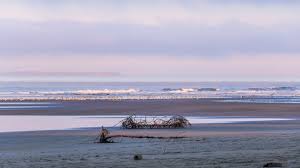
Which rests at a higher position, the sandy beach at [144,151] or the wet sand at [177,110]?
the wet sand at [177,110]

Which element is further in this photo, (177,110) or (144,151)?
(177,110)

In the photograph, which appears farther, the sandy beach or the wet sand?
the wet sand

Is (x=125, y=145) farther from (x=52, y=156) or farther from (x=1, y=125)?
(x=1, y=125)

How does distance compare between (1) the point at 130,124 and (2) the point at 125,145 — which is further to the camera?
(1) the point at 130,124

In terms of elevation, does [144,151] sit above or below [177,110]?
below

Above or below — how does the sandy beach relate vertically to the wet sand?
below

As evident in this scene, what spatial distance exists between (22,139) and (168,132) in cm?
627

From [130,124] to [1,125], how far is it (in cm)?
713

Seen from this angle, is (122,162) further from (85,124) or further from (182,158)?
(85,124)

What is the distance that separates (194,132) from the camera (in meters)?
30.8

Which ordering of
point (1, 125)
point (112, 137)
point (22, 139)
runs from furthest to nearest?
point (1, 125) < point (22, 139) < point (112, 137)

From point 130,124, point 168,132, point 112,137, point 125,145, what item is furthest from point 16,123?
point 125,145

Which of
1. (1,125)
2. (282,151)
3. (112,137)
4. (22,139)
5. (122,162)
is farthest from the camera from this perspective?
(1,125)

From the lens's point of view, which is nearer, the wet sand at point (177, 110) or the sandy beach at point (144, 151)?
the sandy beach at point (144, 151)
